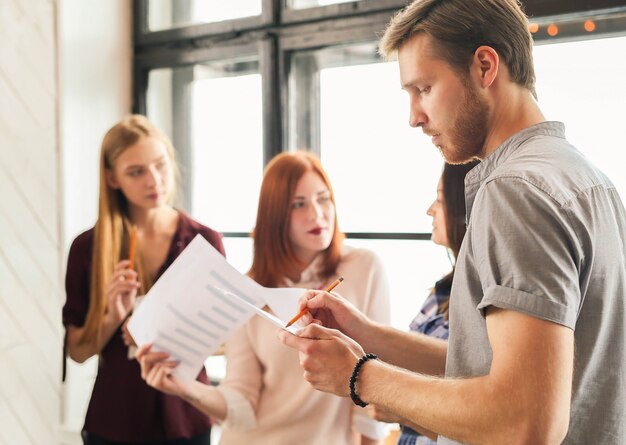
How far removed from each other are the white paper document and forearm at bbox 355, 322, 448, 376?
9.9 inches

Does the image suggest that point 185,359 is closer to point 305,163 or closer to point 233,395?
point 233,395

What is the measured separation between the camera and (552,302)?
34.8 inches

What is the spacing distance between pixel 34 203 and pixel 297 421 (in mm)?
1580

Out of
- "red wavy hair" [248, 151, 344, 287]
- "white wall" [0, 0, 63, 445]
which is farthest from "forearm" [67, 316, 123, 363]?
"white wall" [0, 0, 63, 445]

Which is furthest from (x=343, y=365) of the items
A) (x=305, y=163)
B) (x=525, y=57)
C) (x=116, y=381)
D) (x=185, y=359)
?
(x=116, y=381)

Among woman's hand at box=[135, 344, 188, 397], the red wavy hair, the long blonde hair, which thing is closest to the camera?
woman's hand at box=[135, 344, 188, 397]

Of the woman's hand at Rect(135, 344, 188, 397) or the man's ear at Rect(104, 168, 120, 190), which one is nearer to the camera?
the woman's hand at Rect(135, 344, 188, 397)

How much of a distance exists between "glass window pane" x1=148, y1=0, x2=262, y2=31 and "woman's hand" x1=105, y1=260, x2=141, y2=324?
4.04 ft

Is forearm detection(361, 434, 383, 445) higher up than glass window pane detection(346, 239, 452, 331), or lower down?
lower down

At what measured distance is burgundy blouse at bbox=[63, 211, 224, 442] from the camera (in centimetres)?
222

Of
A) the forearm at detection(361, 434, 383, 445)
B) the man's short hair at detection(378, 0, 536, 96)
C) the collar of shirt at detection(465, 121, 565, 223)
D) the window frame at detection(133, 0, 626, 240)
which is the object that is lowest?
the forearm at detection(361, 434, 383, 445)

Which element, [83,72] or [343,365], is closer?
[343,365]

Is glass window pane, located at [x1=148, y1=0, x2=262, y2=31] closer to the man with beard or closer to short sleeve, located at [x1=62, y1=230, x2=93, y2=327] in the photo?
short sleeve, located at [x1=62, y1=230, x2=93, y2=327]

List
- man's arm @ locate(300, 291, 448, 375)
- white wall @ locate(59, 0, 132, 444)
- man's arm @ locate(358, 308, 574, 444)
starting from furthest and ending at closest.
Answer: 1. white wall @ locate(59, 0, 132, 444)
2. man's arm @ locate(300, 291, 448, 375)
3. man's arm @ locate(358, 308, 574, 444)
